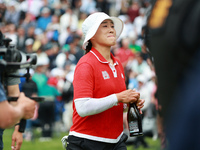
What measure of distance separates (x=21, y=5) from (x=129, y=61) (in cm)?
811

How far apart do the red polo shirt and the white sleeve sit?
0.22 feet

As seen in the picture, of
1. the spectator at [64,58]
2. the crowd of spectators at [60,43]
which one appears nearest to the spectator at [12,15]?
the crowd of spectators at [60,43]

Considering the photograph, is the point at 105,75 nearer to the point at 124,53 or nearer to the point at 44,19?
the point at 124,53

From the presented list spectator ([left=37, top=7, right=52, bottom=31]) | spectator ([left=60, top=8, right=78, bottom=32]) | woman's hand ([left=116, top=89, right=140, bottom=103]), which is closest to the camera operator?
woman's hand ([left=116, top=89, right=140, bottom=103])

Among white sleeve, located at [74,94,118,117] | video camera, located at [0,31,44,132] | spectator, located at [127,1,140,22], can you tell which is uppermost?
spectator, located at [127,1,140,22]

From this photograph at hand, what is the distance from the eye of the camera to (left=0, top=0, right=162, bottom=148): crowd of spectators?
1238 centimetres

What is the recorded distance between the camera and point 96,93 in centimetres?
398

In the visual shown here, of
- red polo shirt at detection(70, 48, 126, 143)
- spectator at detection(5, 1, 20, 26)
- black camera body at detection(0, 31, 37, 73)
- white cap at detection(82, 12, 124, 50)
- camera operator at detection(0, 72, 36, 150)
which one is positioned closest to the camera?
camera operator at detection(0, 72, 36, 150)

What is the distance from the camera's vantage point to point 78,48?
15820 mm

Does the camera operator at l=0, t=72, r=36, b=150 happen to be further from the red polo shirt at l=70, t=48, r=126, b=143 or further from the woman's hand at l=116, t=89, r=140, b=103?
the woman's hand at l=116, t=89, r=140, b=103

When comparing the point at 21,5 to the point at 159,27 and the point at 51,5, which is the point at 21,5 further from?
the point at 159,27

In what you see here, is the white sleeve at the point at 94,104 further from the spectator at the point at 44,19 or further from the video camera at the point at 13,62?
the spectator at the point at 44,19

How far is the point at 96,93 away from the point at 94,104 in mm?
200

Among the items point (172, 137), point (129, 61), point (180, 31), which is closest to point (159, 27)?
point (180, 31)
